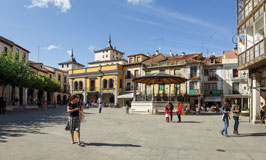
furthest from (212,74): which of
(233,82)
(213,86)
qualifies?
(233,82)

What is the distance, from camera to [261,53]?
1119 centimetres

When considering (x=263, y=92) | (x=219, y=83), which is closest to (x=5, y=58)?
(x=263, y=92)

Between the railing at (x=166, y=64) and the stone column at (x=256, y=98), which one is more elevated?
the railing at (x=166, y=64)

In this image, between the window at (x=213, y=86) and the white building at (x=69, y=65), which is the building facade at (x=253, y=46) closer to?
the window at (x=213, y=86)

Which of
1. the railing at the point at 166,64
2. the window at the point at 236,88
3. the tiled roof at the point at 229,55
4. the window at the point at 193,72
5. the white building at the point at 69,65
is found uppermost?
the white building at the point at 69,65

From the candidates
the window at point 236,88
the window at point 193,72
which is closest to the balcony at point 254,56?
the window at point 193,72

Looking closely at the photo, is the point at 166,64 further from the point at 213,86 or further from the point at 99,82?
the point at 99,82

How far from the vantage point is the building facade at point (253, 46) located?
12164mm

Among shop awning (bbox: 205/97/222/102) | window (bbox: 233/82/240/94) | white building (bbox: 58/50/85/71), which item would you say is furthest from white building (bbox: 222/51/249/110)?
white building (bbox: 58/50/85/71)

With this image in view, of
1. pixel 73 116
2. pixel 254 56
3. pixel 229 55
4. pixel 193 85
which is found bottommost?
pixel 73 116

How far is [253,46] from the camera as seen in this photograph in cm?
1217

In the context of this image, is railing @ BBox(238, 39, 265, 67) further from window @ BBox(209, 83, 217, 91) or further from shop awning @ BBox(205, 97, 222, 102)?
window @ BBox(209, 83, 217, 91)

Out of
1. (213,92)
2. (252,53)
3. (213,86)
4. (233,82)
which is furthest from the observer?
(213,86)

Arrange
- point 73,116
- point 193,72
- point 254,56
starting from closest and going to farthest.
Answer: point 73,116 → point 254,56 → point 193,72
